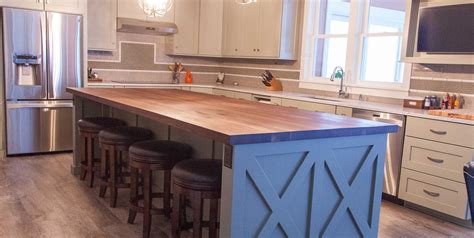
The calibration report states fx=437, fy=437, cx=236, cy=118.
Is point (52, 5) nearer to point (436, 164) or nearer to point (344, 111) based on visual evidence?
point (344, 111)

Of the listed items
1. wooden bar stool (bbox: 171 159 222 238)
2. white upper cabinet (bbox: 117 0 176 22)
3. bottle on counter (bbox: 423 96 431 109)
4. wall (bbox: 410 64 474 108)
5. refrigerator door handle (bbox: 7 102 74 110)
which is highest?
white upper cabinet (bbox: 117 0 176 22)

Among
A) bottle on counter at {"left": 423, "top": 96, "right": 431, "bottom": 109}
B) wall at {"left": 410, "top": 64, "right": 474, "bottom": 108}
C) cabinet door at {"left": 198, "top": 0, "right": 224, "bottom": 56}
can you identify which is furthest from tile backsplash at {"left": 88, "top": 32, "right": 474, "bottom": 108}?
bottle on counter at {"left": 423, "top": 96, "right": 431, "bottom": 109}

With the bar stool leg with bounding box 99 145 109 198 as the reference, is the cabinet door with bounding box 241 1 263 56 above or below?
above

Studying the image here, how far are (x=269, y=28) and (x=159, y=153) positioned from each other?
3281mm

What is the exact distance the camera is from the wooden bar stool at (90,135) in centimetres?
385

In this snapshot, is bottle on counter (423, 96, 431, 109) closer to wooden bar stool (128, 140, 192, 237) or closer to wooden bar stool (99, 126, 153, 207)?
wooden bar stool (128, 140, 192, 237)

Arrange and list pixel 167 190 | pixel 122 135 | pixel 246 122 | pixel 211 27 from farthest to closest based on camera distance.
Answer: pixel 211 27, pixel 122 135, pixel 167 190, pixel 246 122

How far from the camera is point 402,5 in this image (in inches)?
182

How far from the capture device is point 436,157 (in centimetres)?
352

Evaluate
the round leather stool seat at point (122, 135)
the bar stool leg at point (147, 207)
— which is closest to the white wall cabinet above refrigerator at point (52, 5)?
the round leather stool seat at point (122, 135)

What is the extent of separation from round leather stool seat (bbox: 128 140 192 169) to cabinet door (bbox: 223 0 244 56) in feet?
11.5

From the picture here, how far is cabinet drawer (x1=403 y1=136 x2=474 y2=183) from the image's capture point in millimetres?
3365

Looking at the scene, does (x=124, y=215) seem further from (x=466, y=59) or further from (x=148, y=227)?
(x=466, y=59)

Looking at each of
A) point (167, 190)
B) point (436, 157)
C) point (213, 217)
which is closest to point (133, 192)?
point (167, 190)
